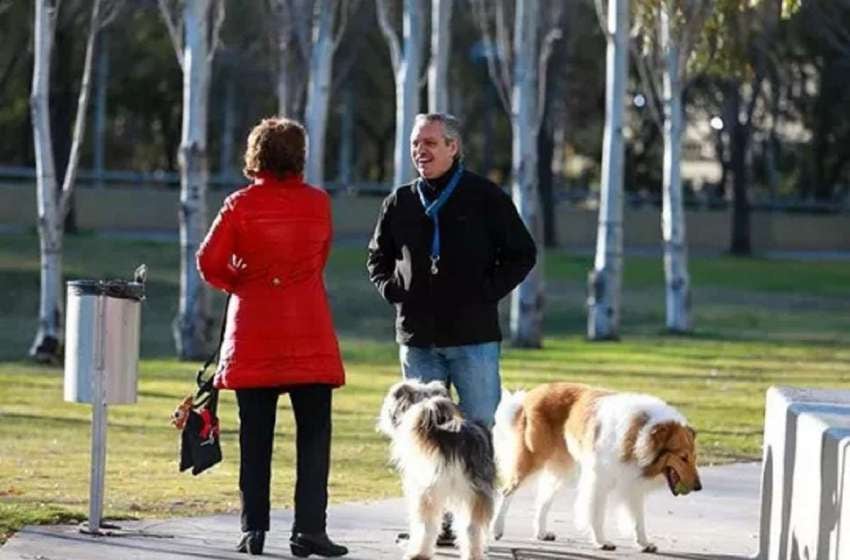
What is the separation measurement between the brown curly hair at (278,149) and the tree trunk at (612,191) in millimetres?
19684

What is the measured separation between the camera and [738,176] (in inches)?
2217

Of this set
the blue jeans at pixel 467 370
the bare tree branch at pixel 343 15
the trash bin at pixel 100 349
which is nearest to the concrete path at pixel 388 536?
the trash bin at pixel 100 349

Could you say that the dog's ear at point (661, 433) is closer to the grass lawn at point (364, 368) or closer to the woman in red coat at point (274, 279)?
the woman in red coat at point (274, 279)

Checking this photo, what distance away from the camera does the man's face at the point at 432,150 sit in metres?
10.5

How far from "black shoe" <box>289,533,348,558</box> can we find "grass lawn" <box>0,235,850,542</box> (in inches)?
66.9

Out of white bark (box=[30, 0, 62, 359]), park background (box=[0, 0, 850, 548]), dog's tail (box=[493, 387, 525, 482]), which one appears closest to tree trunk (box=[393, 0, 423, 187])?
park background (box=[0, 0, 850, 548])

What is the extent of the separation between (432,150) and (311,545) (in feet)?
6.45

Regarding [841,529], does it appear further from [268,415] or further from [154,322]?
[154,322]

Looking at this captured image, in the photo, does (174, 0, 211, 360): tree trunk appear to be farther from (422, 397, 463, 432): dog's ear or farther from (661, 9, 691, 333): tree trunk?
(422, 397, 463, 432): dog's ear

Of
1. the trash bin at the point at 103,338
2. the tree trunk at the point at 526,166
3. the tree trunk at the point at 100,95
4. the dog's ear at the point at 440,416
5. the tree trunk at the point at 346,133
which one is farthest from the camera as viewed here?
the tree trunk at the point at 346,133

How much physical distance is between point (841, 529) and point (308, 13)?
32194mm

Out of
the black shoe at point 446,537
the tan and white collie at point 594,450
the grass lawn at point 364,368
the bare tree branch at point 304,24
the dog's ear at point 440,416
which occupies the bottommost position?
the grass lawn at point 364,368

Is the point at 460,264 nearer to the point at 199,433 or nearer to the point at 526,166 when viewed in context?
the point at 199,433

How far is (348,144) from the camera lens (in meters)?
60.6
